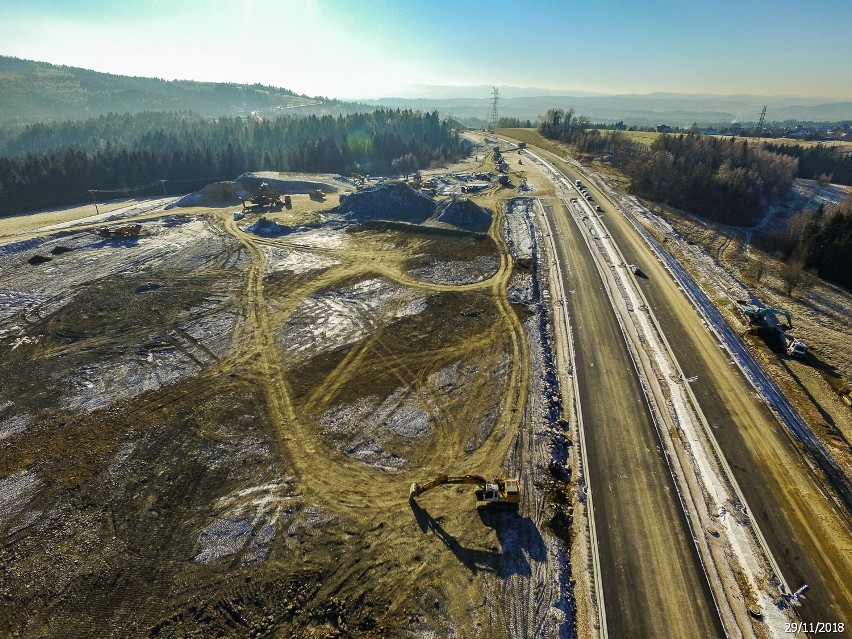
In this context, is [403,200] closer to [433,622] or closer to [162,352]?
[162,352]

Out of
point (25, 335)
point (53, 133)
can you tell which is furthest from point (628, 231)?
point (53, 133)

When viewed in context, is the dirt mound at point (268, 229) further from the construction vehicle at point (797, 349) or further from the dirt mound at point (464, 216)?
the construction vehicle at point (797, 349)

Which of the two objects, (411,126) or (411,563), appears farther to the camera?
(411,126)

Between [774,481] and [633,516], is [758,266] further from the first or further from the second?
[633,516]

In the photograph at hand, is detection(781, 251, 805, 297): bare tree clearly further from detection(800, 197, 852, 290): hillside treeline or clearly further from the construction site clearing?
the construction site clearing

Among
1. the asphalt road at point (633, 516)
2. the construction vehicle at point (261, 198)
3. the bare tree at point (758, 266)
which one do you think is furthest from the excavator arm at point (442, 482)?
the construction vehicle at point (261, 198)
